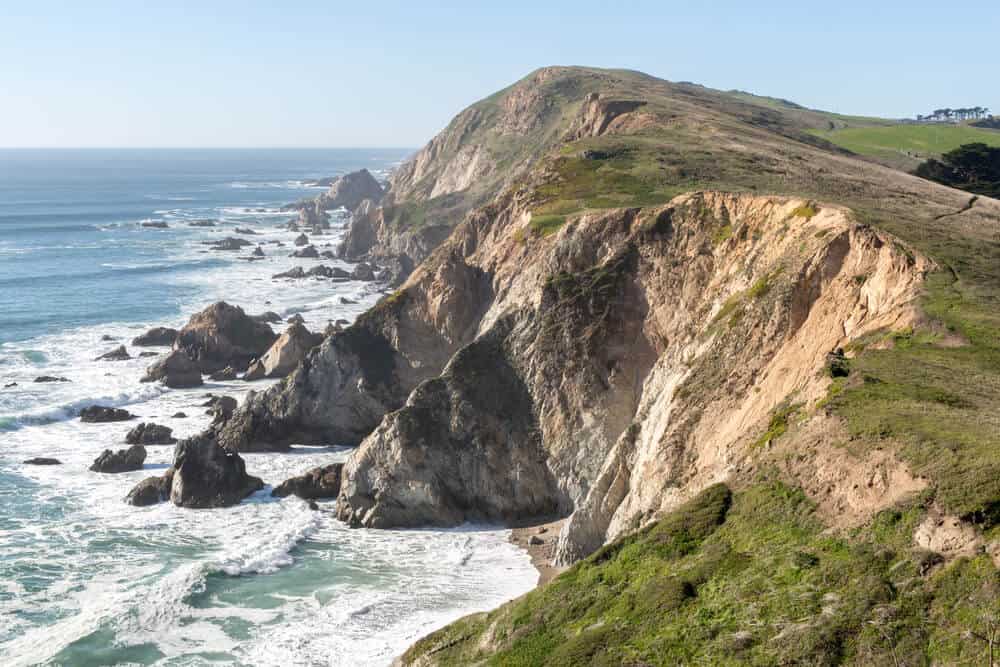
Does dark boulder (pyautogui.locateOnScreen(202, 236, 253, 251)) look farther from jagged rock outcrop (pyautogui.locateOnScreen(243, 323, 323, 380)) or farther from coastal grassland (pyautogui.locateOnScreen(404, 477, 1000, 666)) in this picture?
coastal grassland (pyautogui.locateOnScreen(404, 477, 1000, 666))

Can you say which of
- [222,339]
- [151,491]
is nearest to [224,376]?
[222,339]

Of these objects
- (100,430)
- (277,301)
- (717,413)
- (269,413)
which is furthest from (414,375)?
(277,301)

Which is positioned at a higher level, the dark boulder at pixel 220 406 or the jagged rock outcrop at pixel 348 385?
the jagged rock outcrop at pixel 348 385

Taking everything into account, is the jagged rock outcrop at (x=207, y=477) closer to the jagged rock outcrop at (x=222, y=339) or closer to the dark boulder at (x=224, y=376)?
the dark boulder at (x=224, y=376)

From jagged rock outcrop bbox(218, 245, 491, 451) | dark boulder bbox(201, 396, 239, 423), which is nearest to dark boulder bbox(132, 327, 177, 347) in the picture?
dark boulder bbox(201, 396, 239, 423)

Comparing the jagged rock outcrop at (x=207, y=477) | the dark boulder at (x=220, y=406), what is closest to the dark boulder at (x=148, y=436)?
the dark boulder at (x=220, y=406)

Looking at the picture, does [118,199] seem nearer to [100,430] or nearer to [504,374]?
[100,430]
